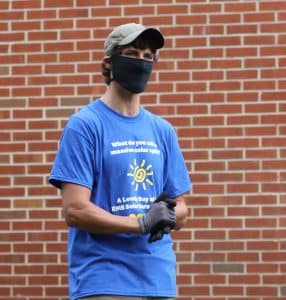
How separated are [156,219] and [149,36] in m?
0.82

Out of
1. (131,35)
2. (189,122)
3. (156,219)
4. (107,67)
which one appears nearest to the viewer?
(156,219)

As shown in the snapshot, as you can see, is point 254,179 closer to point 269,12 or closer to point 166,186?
point 269,12

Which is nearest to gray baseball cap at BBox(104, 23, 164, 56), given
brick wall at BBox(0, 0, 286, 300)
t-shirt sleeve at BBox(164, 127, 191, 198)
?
t-shirt sleeve at BBox(164, 127, 191, 198)

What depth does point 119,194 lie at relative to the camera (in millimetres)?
3477

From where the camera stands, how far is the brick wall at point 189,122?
5.44m

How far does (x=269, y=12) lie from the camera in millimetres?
5504

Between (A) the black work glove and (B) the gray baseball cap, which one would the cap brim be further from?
(A) the black work glove

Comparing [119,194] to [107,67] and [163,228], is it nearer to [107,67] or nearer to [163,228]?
[163,228]

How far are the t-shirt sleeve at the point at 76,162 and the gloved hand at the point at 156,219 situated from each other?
0.27 metres

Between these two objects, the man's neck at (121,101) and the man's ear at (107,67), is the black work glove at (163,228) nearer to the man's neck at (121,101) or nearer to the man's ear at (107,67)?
the man's neck at (121,101)

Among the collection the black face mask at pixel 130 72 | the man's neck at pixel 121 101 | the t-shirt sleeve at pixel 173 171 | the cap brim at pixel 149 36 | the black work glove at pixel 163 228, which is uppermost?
the cap brim at pixel 149 36

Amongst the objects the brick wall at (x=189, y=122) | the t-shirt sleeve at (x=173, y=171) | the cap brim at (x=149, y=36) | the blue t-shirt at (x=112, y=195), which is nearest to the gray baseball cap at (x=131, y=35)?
the cap brim at (x=149, y=36)

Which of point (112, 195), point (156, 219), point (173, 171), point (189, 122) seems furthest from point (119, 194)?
point (189, 122)

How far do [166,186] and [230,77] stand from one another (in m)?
1.87
